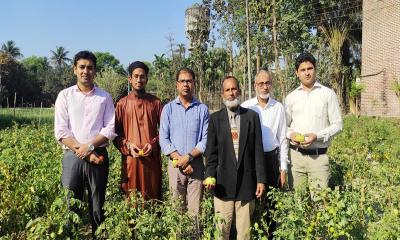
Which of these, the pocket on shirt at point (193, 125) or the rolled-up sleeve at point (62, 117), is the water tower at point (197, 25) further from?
the rolled-up sleeve at point (62, 117)

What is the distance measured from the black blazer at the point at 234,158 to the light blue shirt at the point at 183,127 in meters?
0.26

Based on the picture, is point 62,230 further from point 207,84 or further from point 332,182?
point 207,84

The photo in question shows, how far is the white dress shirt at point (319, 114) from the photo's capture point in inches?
138

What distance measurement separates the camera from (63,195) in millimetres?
2889

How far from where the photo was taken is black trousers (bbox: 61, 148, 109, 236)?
3.30 meters

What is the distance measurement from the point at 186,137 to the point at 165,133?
0.18m

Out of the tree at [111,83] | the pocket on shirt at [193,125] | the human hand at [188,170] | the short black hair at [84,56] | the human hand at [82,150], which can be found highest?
the tree at [111,83]

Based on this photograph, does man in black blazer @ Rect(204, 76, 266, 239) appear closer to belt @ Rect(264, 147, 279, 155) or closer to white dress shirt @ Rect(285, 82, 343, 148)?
belt @ Rect(264, 147, 279, 155)

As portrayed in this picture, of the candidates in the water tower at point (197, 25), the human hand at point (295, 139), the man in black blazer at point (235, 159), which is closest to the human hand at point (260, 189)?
the man in black blazer at point (235, 159)

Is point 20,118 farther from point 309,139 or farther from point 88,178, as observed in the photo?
point 309,139

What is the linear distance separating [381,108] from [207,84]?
15654mm

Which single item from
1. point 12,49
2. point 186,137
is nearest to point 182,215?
point 186,137

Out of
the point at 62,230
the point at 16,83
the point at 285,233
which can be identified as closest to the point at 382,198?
the point at 285,233

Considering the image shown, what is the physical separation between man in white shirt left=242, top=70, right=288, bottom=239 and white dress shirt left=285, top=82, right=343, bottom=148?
12cm
